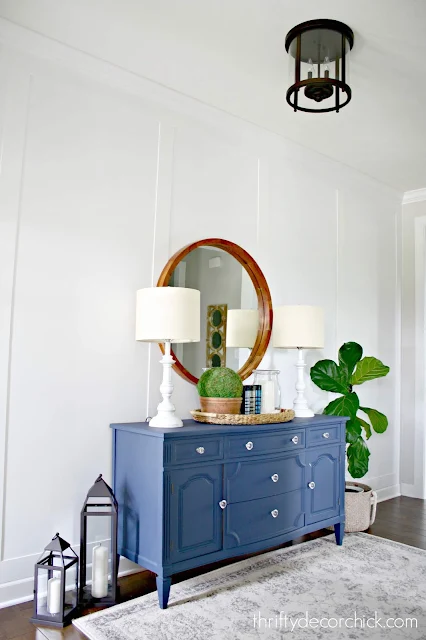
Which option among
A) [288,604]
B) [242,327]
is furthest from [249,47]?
[288,604]

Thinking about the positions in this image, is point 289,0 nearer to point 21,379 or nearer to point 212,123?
point 212,123

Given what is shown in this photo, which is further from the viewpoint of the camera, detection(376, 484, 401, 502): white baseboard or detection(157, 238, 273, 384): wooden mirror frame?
detection(376, 484, 401, 502): white baseboard

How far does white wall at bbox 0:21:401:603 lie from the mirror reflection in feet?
0.45

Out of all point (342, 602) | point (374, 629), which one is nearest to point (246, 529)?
point (342, 602)

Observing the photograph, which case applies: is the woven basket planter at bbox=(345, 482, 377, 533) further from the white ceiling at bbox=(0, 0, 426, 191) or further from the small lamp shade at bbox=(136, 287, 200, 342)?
the white ceiling at bbox=(0, 0, 426, 191)

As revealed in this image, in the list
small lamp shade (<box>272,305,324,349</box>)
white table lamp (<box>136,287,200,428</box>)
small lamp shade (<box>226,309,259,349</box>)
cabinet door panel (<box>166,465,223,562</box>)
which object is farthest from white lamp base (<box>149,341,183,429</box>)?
small lamp shade (<box>272,305,324,349</box>)

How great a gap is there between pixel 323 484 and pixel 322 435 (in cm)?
30

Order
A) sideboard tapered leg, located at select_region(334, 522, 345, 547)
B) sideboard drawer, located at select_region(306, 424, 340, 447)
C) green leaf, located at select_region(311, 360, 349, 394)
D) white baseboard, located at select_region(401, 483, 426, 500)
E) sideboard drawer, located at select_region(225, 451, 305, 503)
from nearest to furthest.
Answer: sideboard drawer, located at select_region(225, 451, 305, 503) < sideboard drawer, located at select_region(306, 424, 340, 447) < sideboard tapered leg, located at select_region(334, 522, 345, 547) < green leaf, located at select_region(311, 360, 349, 394) < white baseboard, located at select_region(401, 483, 426, 500)

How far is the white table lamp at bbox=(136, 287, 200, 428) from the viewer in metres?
2.70

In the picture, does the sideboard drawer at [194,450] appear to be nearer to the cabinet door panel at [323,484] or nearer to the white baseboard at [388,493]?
the cabinet door panel at [323,484]

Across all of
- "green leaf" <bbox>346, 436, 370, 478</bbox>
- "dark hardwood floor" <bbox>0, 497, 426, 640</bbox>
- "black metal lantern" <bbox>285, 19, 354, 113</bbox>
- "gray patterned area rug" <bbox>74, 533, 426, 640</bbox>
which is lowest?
"dark hardwood floor" <bbox>0, 497, 426, 640</bbox>

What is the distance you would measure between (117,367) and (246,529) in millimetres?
1096

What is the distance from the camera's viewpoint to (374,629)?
2.32 m

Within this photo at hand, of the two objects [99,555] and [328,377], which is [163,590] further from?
[328,377]
